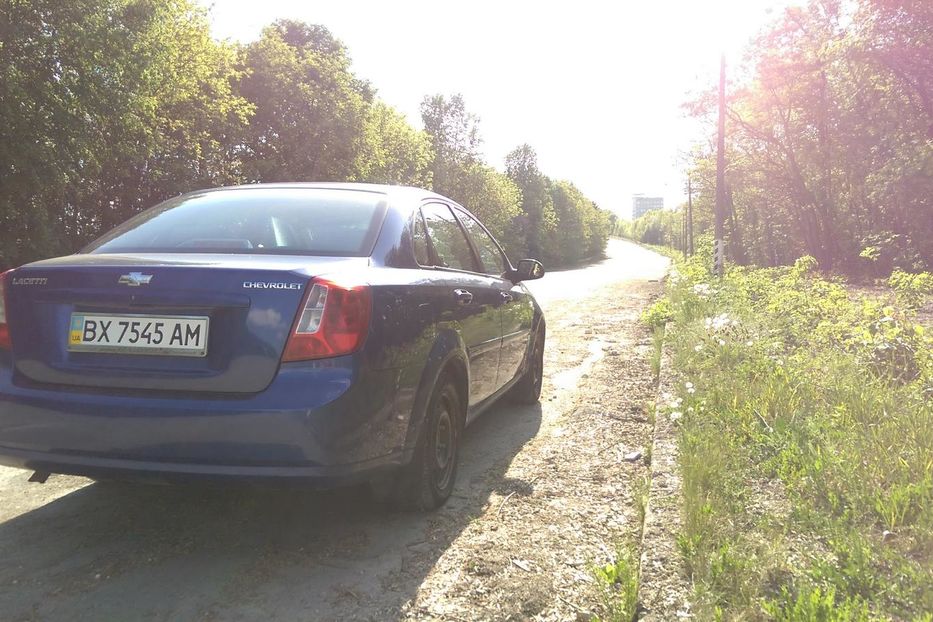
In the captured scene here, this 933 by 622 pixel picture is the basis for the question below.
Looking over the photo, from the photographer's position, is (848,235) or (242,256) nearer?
(242,256)

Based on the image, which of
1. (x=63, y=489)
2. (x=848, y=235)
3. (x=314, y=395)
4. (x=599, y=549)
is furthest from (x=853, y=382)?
(x=848, y=235)

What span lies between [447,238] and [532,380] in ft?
6.52

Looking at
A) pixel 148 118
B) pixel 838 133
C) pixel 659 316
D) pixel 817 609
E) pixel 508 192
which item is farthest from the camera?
pixel 508 192

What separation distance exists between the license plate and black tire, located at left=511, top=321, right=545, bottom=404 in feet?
10.2

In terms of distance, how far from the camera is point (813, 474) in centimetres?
285

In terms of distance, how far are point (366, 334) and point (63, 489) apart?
7.14ft

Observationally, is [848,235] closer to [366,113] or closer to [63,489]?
[366,113]

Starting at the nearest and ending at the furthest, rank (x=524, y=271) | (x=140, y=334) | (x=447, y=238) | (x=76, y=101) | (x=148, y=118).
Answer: (x=140, y=334), (x=447, y=238), (x=524, y=271), (x=76, y=101), (x=148, y=118)

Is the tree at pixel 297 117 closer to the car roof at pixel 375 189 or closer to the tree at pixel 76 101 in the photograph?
the tree at pixel 76 101

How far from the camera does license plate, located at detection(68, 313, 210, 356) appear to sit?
2.36m

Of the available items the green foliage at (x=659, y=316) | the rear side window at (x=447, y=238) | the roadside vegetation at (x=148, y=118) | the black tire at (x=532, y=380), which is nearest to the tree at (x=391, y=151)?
the roadside vegetation at (x=148, y=118)

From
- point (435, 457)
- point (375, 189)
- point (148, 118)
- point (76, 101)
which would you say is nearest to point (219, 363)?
point (435, 457)

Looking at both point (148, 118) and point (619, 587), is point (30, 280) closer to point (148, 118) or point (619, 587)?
point (619, 587)

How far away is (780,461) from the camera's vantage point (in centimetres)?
318
